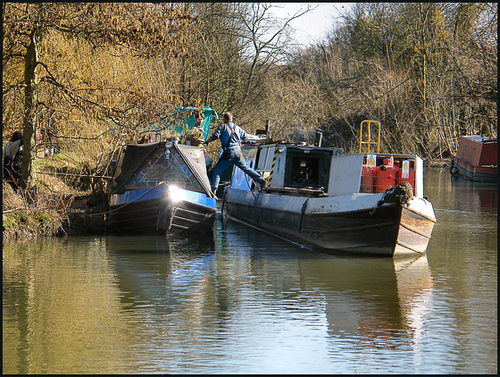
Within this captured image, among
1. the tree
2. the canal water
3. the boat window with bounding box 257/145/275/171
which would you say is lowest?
the canal water

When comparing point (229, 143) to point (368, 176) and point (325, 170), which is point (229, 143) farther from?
point (368, 176)

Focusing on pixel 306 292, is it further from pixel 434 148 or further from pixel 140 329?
pixel 434 148

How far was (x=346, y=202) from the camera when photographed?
49.3 ft

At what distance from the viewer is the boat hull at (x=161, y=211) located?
16859 millimetres

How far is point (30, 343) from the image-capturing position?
8.94 m

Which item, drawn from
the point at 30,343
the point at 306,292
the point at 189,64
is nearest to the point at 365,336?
the point at 306,292

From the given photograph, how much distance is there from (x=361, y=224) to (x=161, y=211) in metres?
4.45

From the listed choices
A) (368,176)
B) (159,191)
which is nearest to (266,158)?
(159,191)

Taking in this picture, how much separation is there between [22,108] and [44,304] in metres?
7.51

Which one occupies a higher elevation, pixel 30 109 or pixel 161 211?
pixel 30 109

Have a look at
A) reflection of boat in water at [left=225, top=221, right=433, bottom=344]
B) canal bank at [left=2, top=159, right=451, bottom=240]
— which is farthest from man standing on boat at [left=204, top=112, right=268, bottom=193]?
canal bank at [left=2, top=159, right=451, bottom=240]

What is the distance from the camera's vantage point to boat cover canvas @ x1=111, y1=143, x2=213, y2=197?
1733cm

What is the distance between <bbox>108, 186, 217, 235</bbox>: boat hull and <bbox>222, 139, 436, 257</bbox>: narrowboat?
1775 millimetres

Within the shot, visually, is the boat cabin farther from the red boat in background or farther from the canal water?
the red boat in background
